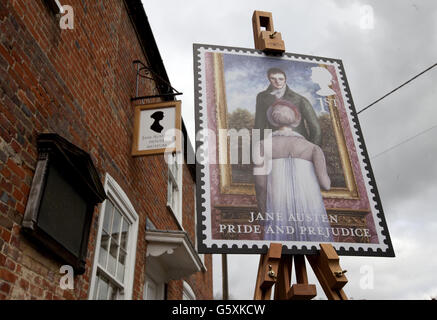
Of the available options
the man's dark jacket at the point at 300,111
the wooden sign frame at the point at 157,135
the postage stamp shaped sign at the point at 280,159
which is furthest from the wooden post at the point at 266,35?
the wooden sign frame at the point at 157,135

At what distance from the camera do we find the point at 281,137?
397 centimetres

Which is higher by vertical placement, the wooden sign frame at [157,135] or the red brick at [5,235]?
the wooden sign frame at [157,135]

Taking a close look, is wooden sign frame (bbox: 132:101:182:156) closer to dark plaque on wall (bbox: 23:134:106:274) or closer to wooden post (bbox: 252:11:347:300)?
dark plaque on wall (bbox: 23:134:106:274)

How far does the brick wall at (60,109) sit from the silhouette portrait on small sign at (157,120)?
1.38ft

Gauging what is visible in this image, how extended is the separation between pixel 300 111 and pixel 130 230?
9.59ft

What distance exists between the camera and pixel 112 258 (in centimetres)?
479

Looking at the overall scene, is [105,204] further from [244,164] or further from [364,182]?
[364,182]

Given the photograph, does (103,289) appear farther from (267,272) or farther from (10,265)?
(267,272)

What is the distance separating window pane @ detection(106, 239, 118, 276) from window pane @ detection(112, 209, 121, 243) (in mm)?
91

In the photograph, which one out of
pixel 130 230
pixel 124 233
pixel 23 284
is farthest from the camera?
pixel 130 230

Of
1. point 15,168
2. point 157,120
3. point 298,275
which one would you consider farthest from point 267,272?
point 157,120

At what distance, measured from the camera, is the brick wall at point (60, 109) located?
9.53ft

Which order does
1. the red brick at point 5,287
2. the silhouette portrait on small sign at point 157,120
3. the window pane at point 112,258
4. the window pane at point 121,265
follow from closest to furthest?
1. the red brick at point 5,287
2. the window pane at point 112,258
3. the window pane at point 121,265
4. the silhouette portrait on small sign at point 157,120

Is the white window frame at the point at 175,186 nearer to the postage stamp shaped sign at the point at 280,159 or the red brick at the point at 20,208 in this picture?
the postage stamp shaped sign at the point at 280,159
